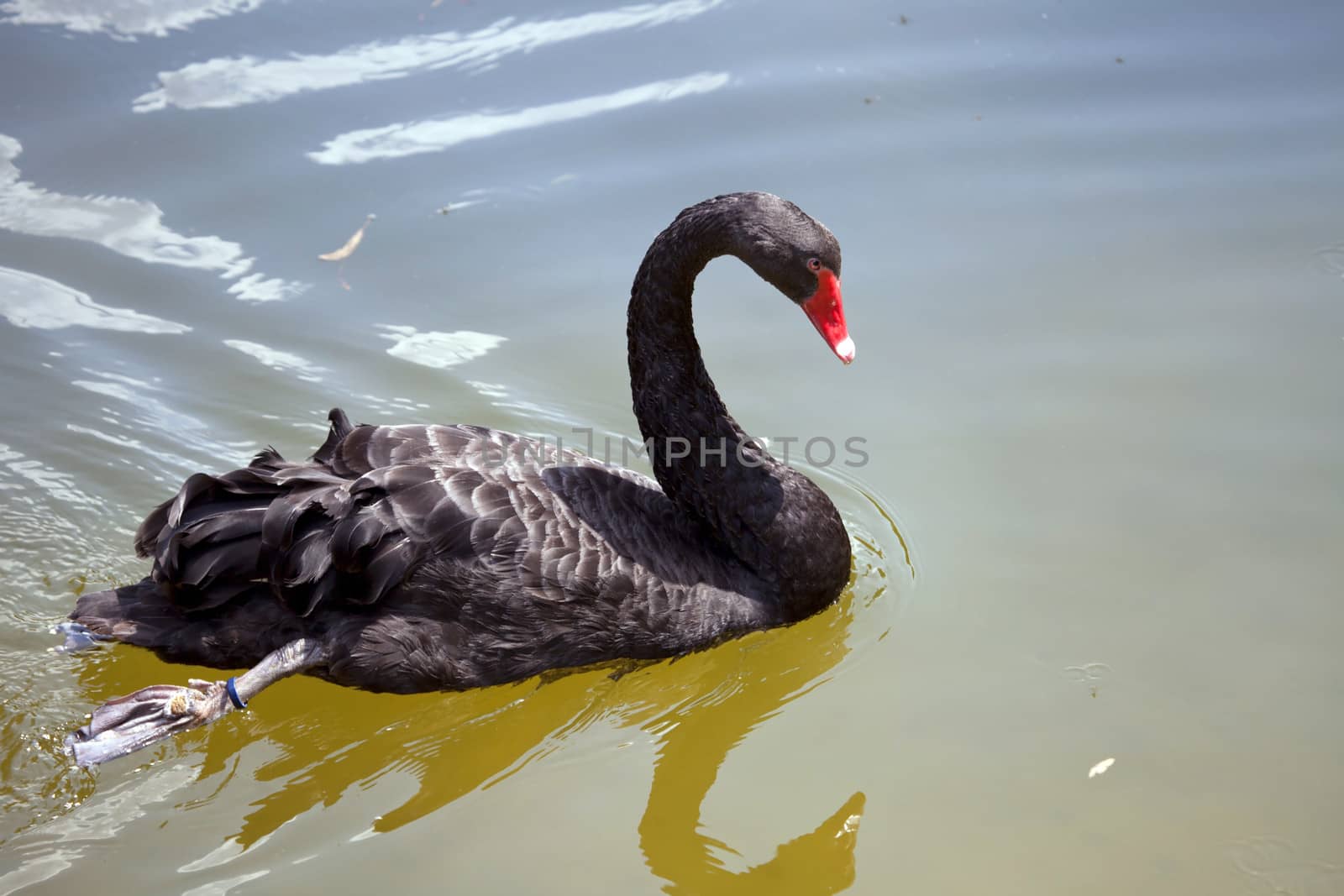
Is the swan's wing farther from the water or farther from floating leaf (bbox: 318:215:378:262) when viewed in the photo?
floating leaf (bbox: 318:215:378:262)

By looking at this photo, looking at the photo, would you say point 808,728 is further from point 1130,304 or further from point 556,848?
point 1130,304

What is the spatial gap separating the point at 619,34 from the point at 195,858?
5.91 meters

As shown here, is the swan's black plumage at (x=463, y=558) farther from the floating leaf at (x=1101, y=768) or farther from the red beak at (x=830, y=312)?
the floating leaf at (x=1101, y=768)

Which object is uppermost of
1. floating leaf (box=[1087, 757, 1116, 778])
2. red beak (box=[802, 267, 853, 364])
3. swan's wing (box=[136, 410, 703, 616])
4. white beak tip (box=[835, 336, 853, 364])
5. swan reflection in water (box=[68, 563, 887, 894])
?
red beak (box=[802, 267, 853, 364])

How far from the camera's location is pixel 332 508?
3.89 metres

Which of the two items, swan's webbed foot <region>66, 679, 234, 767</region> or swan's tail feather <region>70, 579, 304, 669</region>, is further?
swan's tail feather <region>70, 579, 304, 669</region>

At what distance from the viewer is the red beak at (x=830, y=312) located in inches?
159

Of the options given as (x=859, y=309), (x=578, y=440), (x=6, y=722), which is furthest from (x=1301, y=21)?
(x=6, y=722)

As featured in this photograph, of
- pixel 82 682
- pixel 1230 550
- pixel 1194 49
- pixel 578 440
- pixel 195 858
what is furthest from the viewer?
pixel 1194 49

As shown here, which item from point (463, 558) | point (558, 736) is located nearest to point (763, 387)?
point (463, 558)

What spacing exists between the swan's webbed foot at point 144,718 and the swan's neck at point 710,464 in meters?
1.66

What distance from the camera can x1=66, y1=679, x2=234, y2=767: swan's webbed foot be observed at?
143 inches

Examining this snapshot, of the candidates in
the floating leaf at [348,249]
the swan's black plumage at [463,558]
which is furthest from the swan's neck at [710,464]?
the floating leaf at [348,249]

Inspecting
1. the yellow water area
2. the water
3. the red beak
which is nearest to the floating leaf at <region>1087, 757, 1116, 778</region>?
the water
